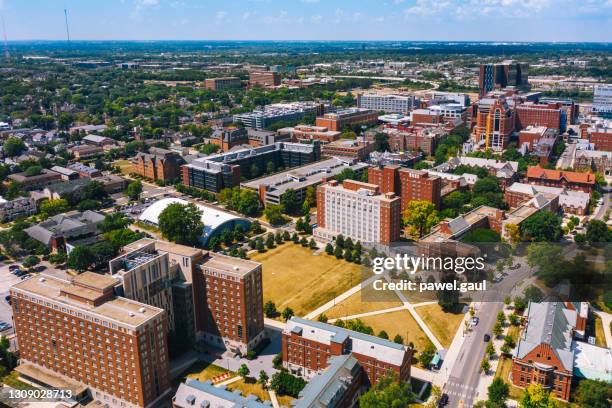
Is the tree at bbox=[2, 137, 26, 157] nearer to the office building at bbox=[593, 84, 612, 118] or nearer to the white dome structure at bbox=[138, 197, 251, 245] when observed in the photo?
the white dome structure at bbox=[138, 197, 251, 245]

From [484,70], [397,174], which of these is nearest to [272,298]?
[397,174]

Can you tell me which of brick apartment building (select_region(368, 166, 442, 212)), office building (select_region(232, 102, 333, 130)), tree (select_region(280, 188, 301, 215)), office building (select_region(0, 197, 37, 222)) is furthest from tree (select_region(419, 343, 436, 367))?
office building (select_region(232, 102, 333, 130))

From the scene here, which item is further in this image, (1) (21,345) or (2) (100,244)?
(2) (100,244)

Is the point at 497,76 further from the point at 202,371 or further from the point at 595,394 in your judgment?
the point at 202,371

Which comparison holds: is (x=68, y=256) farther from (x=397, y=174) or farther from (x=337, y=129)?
(x=337, y=129)

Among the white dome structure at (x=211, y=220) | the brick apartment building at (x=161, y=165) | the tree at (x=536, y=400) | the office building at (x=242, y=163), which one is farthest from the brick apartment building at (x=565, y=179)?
the brick apartment building at (x=161, y=165)

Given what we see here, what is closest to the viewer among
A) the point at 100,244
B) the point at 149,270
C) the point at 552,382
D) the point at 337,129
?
the point at 552,382
